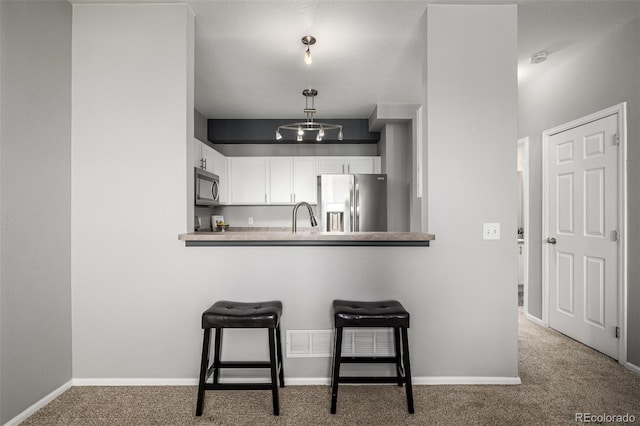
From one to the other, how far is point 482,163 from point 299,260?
1351 millimetres

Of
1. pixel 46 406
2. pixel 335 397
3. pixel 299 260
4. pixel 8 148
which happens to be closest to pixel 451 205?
pixel 299 260

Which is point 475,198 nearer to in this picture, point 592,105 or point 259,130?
point 592,105

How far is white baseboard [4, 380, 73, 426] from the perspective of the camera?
1.93m

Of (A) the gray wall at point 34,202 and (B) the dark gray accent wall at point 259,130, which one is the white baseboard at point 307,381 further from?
(B) the dark gray accent wall at point 259,130

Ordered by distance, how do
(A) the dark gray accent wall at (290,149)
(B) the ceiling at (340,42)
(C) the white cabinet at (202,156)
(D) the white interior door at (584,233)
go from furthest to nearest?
(A) the dark gray accent wall at (290,149), (C) the white cabinet at (202,156), (D) the white interior door at (584,233), (B) the ceiling at (340,42)

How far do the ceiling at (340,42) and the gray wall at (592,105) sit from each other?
0.11 meters

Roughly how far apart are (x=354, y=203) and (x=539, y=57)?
7.96 ft

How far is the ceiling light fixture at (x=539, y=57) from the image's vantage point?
3.09 metres

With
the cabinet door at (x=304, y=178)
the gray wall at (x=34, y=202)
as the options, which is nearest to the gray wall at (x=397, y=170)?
the cabinet door at (x=304, y=178)

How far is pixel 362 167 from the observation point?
5.20 meters

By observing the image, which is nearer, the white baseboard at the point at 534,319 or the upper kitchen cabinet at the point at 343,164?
the white baseboard at the point at 534,319

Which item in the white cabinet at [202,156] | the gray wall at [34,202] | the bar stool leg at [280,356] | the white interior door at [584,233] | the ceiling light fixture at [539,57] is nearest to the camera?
the gray wall at [34,202]

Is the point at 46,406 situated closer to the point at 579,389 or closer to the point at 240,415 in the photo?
the point at 240,415

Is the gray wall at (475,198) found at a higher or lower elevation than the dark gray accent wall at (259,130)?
lower
